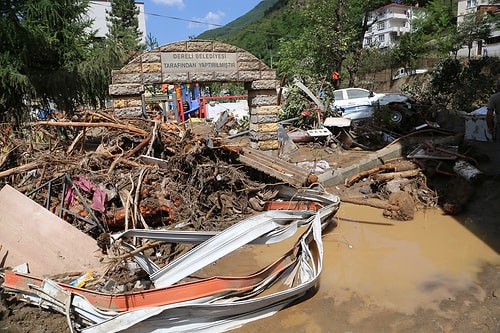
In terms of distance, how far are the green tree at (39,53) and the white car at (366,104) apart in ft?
30.4

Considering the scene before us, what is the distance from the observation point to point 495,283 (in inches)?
167

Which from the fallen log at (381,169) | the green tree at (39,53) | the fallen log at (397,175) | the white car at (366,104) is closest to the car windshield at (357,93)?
the white car at (366,104)

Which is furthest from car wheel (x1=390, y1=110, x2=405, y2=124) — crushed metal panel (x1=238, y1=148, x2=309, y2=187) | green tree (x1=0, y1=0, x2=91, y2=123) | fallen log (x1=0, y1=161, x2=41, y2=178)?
fallen log (x1=0, y1=161, x2=41, y2=178)

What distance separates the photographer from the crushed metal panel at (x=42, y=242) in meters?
4.49

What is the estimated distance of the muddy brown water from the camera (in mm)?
3709

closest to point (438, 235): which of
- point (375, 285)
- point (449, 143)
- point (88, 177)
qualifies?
point (375, 285)

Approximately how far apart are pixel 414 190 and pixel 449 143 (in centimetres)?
222

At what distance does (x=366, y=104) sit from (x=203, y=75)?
386 inches

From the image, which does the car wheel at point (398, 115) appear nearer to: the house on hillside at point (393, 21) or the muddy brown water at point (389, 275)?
the muddy brown water at point (389, 275)

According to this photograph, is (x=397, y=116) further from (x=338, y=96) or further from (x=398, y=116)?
(x=338, y=96)

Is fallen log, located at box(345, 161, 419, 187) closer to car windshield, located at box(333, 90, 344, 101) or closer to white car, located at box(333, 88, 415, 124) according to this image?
white car, located at box(333, 88, 415, 124)

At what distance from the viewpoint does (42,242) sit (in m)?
4.61

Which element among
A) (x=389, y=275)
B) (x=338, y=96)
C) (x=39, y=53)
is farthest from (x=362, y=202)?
(x=39, y=53)

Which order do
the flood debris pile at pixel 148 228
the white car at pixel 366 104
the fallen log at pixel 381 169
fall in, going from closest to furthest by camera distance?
the flood debris pile at pixel 148 228, the fallen log at pixel 381 169, the white car at pixel 366 104
